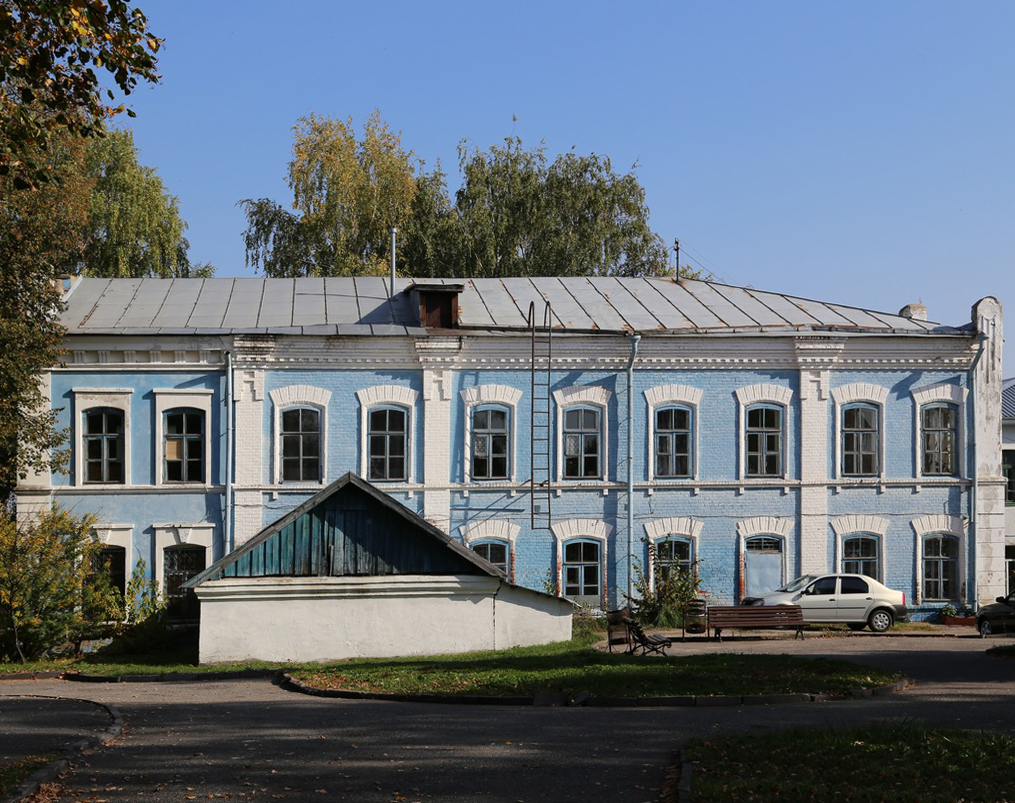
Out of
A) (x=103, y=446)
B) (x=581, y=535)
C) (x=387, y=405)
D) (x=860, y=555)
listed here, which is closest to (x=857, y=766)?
(x=581, y=535)

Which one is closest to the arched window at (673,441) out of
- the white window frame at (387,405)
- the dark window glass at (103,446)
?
the white window frame at (387,405)

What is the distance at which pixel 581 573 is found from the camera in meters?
27.5

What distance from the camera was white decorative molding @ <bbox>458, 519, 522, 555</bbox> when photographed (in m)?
27.2

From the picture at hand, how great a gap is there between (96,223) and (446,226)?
1223cm

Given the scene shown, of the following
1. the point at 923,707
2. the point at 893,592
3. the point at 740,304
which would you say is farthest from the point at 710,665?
the point at 740,304

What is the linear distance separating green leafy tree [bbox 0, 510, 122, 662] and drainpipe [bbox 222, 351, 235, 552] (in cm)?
287

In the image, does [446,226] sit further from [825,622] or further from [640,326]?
[825,622]

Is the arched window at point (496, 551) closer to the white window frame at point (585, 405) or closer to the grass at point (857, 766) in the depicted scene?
the white window frame at point (585, 405)

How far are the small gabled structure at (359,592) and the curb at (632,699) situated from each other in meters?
5.93

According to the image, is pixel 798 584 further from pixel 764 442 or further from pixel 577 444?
pixel 577 444

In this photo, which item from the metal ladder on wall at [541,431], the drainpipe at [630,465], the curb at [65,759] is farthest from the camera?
the drainpipe at [630,465]

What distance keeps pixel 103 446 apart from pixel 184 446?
170cm

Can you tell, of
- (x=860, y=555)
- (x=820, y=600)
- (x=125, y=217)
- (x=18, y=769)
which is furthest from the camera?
(x=125, y=217)

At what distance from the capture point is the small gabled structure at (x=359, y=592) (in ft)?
74.0
